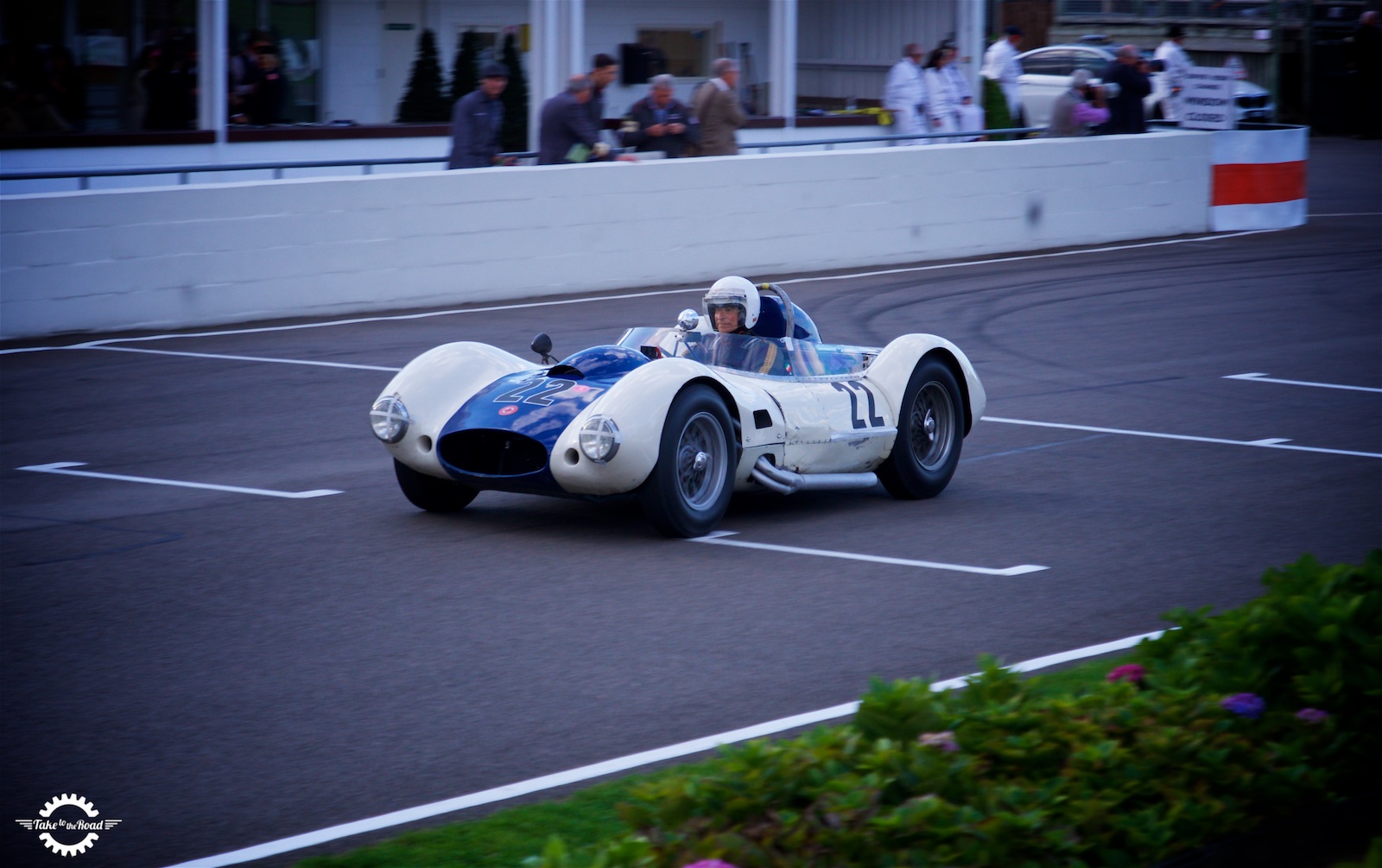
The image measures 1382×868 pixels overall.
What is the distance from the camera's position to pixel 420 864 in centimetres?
454

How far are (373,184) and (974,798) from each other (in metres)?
13.6

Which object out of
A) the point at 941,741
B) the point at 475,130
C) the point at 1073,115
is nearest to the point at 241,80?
the point at 475,130

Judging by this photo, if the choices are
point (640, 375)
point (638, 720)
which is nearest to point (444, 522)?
point (640, 375)

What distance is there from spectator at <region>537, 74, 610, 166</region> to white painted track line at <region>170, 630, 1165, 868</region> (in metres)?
12.9

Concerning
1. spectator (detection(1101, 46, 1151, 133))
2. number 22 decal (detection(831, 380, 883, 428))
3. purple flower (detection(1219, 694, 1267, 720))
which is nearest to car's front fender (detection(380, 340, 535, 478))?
number 22 decal (detection(831, 380, 883, 428))

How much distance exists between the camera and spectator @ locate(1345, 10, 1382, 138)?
3997 cm

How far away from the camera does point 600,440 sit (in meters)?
7.93

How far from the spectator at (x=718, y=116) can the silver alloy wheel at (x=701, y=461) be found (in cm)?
1205

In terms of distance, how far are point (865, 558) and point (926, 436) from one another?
171 cm

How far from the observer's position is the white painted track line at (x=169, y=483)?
9.46 m

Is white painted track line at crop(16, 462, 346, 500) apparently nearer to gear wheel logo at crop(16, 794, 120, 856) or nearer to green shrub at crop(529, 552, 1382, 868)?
gear wheel logo at crop(16, 794, 120, 856)

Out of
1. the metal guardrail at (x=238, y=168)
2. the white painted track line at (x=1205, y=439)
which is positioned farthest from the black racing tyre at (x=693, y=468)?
the metal guardrail at (x=238, y=168)

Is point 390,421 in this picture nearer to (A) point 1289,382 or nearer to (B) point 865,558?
(B) point 865,558

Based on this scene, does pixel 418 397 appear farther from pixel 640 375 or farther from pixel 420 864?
pixel 420 864
